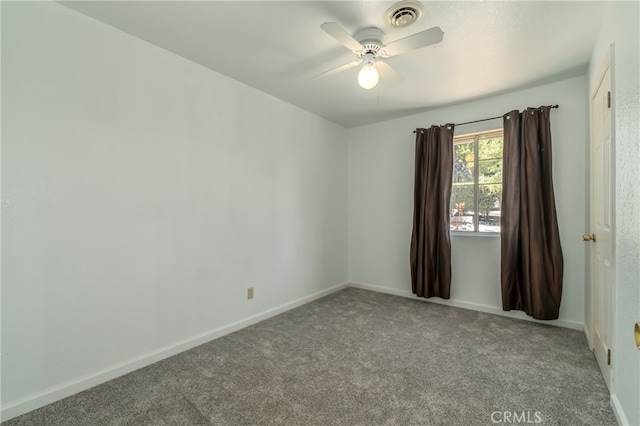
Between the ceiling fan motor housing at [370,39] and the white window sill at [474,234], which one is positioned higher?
the ceiling fan motor housing at [370,39]

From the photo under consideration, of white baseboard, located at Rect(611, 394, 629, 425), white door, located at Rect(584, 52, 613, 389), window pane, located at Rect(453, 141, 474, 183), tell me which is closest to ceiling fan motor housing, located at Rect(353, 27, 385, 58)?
white door, located at Rect(584, 52, 613, 389)

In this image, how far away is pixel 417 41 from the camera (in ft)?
5.89

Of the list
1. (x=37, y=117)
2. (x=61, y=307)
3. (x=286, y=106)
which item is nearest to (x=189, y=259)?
(x=61, y=307)

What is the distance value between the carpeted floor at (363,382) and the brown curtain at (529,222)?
337 millimetres

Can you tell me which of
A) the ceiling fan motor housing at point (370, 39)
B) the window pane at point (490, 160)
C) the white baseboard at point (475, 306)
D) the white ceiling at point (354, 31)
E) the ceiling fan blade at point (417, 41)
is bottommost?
the white baseboard at point (475, 306)

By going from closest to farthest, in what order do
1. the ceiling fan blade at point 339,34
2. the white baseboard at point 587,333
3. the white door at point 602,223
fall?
the ceiling fan blade at point 339,34 → the white door at point 602,223 → the white baseboard at point 587,333

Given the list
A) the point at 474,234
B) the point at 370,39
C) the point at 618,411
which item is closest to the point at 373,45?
the point at 370,39

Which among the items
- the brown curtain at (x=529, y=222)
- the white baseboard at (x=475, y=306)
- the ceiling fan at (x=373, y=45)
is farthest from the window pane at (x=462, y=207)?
the ceiling fan at (x=373, y=45)

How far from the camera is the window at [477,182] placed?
334 cm

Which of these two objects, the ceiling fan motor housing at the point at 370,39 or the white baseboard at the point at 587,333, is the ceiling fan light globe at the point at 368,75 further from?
the white baseboard at the point at 587,333

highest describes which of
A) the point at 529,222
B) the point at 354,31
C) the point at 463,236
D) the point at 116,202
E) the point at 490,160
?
the point at 354,31

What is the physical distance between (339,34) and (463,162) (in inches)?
99.1

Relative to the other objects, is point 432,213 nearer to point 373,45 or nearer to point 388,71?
point 388,71

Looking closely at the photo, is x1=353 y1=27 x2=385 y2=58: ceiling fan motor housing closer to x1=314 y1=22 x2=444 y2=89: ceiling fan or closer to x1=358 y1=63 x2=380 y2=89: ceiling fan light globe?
x1=314 y1=22 x2=444 y2=89: ceiling fan
